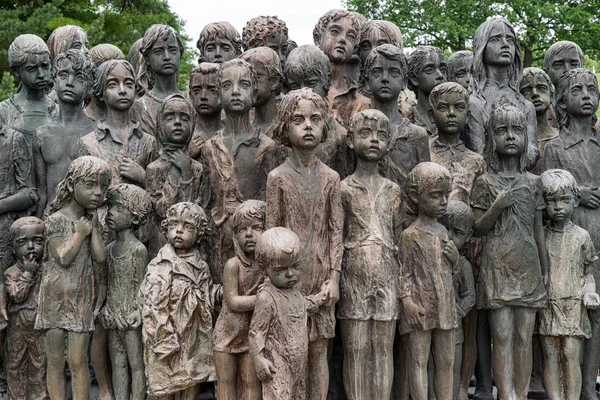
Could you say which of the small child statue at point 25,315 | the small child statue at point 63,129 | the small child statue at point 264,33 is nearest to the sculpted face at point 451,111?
the small child statue at point 264,33

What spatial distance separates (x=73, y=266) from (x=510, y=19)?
17.5 m

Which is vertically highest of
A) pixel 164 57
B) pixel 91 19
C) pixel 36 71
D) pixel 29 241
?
pixel 91 19

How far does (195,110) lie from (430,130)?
2.17 m

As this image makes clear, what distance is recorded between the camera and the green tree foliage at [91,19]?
56.4ft

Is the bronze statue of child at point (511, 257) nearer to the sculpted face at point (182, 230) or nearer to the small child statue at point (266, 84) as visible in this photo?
the small child statue at point (266, 84)

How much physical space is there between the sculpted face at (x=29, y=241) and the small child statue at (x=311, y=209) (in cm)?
216

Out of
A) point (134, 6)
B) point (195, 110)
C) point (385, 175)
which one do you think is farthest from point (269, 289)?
point (134, 6)

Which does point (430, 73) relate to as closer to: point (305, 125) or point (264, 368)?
point (305, 125)

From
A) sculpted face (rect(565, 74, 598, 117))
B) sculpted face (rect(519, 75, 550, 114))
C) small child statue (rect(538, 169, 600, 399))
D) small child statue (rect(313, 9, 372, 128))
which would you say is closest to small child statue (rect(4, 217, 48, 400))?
small child statue (rect(313, 9, 372, 128))

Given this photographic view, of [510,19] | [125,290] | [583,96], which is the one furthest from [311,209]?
[510,19]

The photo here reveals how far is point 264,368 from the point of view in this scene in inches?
234

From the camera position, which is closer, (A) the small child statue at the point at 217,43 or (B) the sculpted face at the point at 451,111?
(B) the sculpted face at the point at 451,111

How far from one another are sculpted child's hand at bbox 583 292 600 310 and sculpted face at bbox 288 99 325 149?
2652mm

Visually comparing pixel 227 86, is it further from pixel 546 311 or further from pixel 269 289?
pixel 546 311
